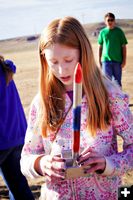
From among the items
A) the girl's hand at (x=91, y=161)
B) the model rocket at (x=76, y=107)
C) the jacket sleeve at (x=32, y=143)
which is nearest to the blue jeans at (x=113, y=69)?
the jacket sleeve at (x=32, y=143)

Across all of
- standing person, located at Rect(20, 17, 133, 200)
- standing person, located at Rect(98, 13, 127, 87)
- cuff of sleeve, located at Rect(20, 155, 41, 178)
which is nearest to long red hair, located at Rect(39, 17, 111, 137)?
standing person, located at Rect(20, 17, 133, 200)

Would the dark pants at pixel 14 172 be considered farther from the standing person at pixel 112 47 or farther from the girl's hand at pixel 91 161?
the standing person at pixel 112 47

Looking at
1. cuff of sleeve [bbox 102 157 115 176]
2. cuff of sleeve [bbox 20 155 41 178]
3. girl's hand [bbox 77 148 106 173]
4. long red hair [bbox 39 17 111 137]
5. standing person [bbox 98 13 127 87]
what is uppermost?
long red hair [bbox 39 17 111 137]

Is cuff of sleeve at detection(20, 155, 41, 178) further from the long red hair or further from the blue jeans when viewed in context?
the blue jeans

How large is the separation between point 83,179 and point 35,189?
3.00m

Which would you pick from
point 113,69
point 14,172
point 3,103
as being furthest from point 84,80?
point 113,69

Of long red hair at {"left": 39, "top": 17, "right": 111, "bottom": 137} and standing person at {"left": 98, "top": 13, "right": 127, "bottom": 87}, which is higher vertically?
long red hair at {"left": 39, "top": 17, "right": 111, "bottom": 137}

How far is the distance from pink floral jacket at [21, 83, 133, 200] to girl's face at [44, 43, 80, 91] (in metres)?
0.16

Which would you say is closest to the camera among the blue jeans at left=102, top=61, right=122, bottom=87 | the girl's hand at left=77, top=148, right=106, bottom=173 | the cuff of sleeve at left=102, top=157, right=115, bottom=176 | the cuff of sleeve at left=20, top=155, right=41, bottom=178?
the girl's hand at left=77, top=148, right=106, bottom=173

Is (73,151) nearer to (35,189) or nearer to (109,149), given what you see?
(109,149)

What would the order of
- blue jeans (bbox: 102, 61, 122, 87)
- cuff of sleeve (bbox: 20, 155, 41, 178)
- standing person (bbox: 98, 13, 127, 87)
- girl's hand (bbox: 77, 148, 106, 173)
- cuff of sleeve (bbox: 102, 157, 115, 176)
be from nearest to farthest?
girl's hand (bbox: 77, 148, 106, 173)
cuff of sleeve (bbox: 102, 157, 115, 176)
cuff of sleeve (bbox: 20, 155, 41, 178)
standing person (bbox: 98, 13, 127, 87)
blue jeans (bbox: 102, 61, 122, 87)

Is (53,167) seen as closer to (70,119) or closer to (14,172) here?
(70,119)

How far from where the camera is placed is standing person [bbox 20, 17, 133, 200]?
6.61 ft

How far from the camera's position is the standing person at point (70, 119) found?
2014mm
